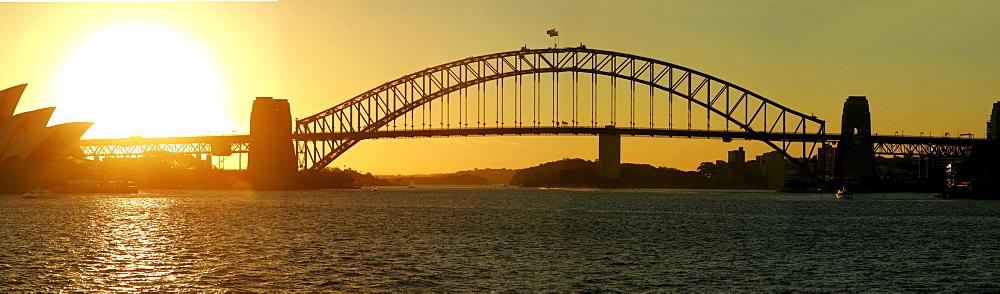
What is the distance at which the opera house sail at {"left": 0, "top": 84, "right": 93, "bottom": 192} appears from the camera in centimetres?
12612

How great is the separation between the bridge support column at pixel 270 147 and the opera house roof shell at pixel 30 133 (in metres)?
22.0

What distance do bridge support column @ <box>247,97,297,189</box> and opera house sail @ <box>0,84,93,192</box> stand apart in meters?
22.6

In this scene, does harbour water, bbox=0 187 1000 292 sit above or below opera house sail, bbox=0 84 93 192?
below

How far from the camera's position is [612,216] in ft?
239

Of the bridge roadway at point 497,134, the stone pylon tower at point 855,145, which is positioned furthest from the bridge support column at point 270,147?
the stone pylon tower at point 855,145

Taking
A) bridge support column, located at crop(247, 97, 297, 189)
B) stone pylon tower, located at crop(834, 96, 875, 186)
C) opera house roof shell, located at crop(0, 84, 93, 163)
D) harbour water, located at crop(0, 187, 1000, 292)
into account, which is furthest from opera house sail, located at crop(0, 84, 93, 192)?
stone pylon tower, located at crop(834, 96, 875, 186)

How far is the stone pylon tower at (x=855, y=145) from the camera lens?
5763 inches

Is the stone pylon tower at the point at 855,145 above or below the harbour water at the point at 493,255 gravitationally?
above

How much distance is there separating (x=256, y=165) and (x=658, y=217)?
8424cm

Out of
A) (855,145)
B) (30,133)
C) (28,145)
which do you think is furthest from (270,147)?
(855,145)

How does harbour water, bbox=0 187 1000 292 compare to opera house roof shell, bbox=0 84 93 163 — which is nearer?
harbour water, bbox=0 187 1000 292

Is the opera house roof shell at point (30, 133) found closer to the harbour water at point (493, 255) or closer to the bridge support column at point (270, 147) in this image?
the bridge support column at point (270, 147)

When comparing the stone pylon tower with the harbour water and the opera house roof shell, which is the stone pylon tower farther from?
the opera house roof shell

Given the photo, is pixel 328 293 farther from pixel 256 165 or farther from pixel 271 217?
pixel 256 165
